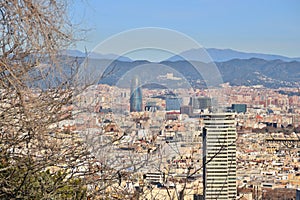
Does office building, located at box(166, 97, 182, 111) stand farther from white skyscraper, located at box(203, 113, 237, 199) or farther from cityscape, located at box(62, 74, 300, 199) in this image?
white skyscraper, located at box(203, 113, 237, 199)

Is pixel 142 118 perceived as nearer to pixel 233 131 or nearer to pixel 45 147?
pixel 233 131

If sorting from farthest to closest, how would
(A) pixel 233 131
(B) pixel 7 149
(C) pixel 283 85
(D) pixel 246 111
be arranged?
(C) pixel 283 85
(D) pixel 246 111
(A) pixel 233 131
(B) pixel 7 149

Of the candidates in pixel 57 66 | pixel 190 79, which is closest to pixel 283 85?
pixel 190 79

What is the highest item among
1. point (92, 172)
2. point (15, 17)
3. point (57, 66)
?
point (15, 17)

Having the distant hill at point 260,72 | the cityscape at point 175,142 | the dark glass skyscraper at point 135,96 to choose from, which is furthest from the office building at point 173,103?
the distant hill at point 260,72

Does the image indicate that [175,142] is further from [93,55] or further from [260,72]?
[260,72]

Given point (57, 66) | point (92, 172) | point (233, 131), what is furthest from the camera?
point (233, 131)
